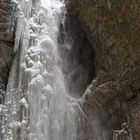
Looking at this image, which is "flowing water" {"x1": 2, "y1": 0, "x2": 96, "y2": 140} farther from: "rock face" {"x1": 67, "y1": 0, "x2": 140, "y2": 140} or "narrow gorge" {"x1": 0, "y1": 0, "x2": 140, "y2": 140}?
"rock face" {"x1": 67, "y1": 0, "x2": 140, "y2": 140}

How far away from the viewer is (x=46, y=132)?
552cm

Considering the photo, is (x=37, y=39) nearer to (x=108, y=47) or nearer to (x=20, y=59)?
(x=20, y=59)

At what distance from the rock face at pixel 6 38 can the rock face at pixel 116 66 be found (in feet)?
5.15

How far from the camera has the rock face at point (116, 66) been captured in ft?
18.1

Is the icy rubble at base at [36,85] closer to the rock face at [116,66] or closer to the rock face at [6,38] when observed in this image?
the rock face at [6,38]

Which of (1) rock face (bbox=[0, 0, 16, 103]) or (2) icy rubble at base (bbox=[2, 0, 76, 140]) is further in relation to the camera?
(1) rock face (bbox=[0, 0, 16, 103])

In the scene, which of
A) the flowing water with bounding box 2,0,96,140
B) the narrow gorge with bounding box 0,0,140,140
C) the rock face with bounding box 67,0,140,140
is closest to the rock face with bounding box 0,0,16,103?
the narrow gorge with bounding box 0,0,140,140

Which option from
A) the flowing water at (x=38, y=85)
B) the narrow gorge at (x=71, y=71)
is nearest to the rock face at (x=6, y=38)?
the narrow gorge at (x=71, y=71)

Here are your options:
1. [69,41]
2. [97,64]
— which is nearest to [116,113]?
[97,64]

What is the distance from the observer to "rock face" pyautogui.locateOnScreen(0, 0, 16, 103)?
616 cm

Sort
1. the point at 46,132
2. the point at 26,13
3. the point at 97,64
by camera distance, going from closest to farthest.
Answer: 1. the point at 46,132
2. the point at 97,64
3. the point at 26,13

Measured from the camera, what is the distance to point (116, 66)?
5727 mm

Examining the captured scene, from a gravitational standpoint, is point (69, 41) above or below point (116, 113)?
above

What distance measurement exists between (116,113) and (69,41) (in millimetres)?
1878
